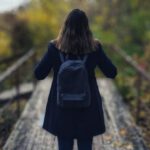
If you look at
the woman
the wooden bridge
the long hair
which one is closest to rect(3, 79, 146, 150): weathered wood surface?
the wooden bridge

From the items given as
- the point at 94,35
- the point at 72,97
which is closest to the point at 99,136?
the point at 72,97

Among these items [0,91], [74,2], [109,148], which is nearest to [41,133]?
[109,148]

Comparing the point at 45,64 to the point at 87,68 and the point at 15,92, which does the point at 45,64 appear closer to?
the point at 87,68

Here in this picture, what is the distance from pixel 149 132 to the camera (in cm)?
880

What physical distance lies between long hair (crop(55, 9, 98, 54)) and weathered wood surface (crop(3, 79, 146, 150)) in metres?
1.28

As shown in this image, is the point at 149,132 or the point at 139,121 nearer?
the point at 149,132

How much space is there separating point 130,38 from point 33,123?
14.6 m

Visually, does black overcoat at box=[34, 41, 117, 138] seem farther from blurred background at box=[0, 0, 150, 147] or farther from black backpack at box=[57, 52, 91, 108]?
blurred background at box=[0, 0, 150, 147]

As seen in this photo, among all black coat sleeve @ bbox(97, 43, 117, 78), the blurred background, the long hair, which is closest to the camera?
the long hair

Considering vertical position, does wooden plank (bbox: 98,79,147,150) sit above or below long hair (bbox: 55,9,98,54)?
below

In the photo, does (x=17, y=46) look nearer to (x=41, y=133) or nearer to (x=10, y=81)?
(x=10, y=81)

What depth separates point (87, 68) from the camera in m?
4.80

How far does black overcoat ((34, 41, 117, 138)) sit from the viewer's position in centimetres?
480

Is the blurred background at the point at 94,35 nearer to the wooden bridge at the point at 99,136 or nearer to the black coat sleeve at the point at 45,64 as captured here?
the wooden bridge at the point at 99,136
